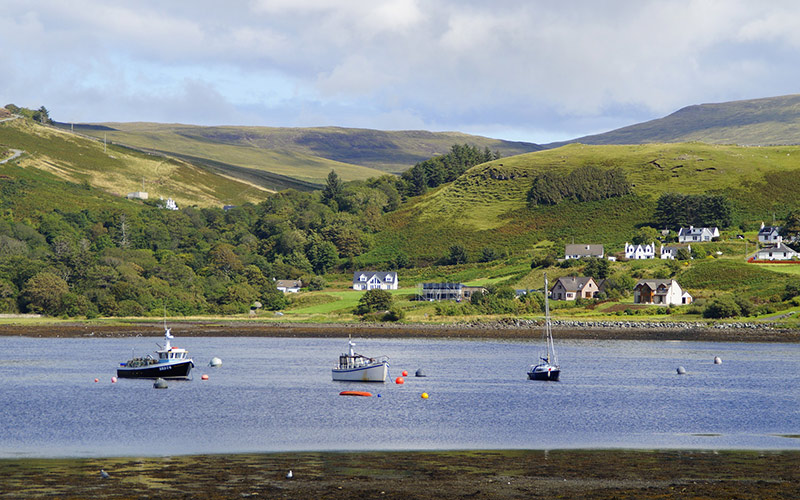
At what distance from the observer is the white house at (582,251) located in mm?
153625

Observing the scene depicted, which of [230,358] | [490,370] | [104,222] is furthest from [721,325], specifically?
[104,222]

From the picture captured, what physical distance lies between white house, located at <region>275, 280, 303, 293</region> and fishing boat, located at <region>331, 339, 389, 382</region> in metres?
94.3

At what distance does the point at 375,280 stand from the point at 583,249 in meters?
36.3

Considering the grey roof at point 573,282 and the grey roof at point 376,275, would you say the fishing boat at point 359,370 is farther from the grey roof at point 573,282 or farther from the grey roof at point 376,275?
the grey roof at point 376,275

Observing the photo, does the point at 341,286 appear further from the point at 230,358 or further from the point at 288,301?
the point at 230,358

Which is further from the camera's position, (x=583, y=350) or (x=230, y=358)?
(x=583, y=350)

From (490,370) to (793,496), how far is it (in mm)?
44421

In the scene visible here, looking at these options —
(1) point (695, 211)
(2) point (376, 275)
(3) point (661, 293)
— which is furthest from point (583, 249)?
(2) point (376, 275)

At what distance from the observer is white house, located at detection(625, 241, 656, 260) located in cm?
15175

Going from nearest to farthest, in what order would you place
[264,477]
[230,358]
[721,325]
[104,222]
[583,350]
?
[264,477], [230,358], [583,350], [721,325], [104,222]

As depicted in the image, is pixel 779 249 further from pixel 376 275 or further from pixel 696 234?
pixel 376 275

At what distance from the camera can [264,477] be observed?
93.2ft

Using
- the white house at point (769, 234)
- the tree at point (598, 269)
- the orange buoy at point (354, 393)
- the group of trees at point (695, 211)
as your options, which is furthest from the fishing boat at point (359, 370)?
the group of trees at point (695, 211)

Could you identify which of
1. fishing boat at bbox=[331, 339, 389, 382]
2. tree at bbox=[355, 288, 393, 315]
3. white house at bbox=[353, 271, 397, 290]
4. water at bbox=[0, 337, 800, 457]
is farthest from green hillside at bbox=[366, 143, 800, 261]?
fishing boat at bbox=[331, 339, 389, 382]
